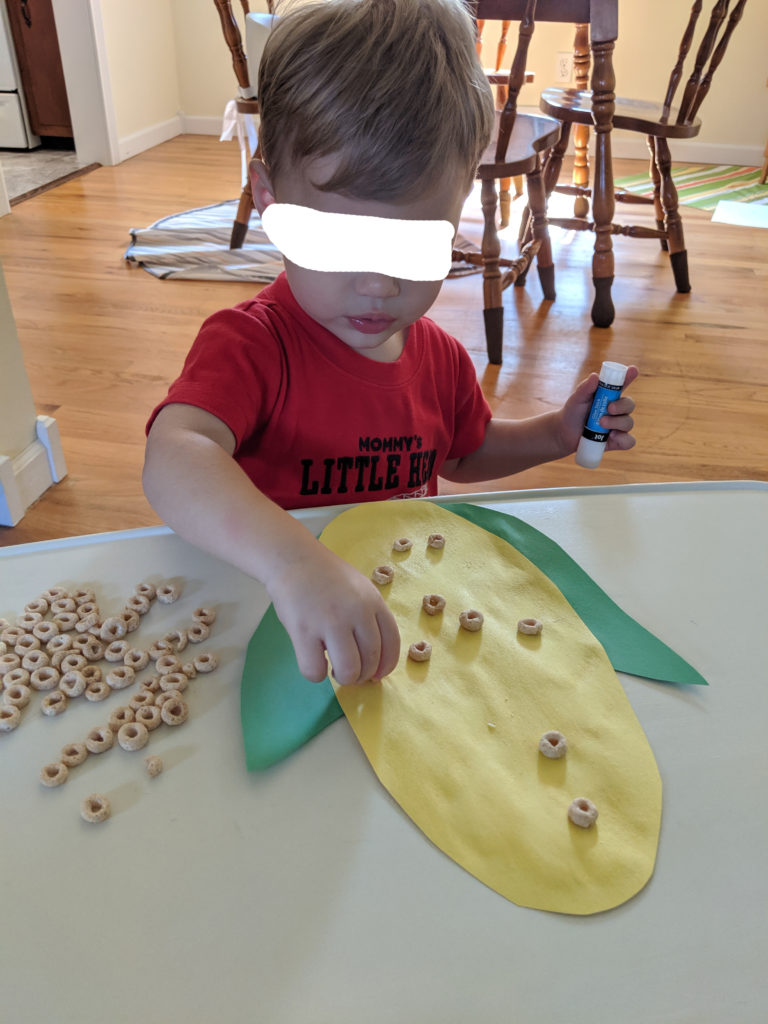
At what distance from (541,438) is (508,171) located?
1405 millimetres

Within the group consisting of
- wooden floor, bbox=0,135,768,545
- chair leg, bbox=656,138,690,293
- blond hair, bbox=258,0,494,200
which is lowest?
wooden floor, bbox=0,135,768,545

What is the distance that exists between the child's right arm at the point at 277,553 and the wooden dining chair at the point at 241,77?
78.8 inches

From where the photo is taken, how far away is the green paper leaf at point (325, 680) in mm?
448

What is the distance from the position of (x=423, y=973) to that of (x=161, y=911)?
12 cm

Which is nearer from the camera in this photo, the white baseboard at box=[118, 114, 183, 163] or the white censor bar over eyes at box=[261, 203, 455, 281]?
the white censor bar over eyes at box=[261, 203, 455, 281]

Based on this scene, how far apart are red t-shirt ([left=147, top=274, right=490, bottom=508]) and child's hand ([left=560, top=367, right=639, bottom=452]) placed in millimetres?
137

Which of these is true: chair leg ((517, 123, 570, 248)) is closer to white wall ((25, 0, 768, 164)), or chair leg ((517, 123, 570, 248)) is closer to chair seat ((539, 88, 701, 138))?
chair seat ((539, 88, 701, 138))

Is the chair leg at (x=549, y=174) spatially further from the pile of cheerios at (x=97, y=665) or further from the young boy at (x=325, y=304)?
the pile of cheerios at (x=97, y=665)

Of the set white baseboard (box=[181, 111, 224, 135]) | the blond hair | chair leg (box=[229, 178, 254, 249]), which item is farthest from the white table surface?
white baseboard (box=[181, 111, 224, 135])

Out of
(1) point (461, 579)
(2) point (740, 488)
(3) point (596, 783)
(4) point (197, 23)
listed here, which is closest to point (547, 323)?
(2) point (740, 488)

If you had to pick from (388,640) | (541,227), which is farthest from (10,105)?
(388,640)

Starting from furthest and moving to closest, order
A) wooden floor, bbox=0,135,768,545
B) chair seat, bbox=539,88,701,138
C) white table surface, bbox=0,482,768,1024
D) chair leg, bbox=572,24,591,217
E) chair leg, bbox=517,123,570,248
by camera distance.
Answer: chair leg, bbox=572,24,591,217 < chair leg, bbox=517,123,570,248 < chair seat, bbox=539,88,701,138 < wooden floor, bbox=0,135,768,545 < white table surface, bbox=0,482,768,1024

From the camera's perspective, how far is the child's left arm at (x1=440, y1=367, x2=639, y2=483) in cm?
70

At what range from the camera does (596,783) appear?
0.43 meters
